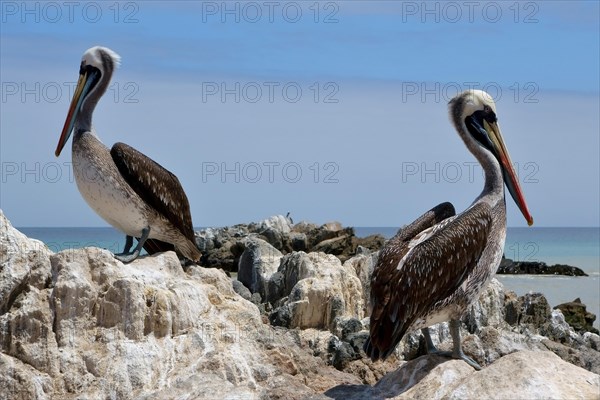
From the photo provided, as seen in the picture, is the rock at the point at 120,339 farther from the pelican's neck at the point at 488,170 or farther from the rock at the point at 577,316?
the rock at the point at 577,316

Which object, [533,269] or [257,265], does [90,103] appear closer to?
[257,265]

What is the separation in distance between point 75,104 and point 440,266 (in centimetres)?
456

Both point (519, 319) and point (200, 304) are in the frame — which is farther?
point (519, 319)

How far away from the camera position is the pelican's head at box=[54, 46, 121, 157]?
10539mm

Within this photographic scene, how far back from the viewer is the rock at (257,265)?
1883 centimetres

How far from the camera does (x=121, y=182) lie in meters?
9.99

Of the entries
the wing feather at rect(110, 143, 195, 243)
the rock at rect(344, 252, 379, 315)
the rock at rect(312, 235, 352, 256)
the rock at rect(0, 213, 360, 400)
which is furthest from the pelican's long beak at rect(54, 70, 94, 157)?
the rock at rect(312, 235, 352, 256)

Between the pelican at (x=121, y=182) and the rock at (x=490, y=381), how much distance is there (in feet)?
9.85

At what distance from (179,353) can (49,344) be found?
0.94 m

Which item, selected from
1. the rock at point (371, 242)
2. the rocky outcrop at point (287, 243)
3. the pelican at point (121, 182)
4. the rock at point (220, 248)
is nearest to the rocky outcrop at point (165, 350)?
the pelican at point (121, 182)

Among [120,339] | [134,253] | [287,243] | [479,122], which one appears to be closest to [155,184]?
[134,253]

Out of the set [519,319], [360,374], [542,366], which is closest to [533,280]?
[519,319]

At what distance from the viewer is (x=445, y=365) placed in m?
7.27

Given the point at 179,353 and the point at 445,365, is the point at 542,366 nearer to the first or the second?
the point at 445,365
